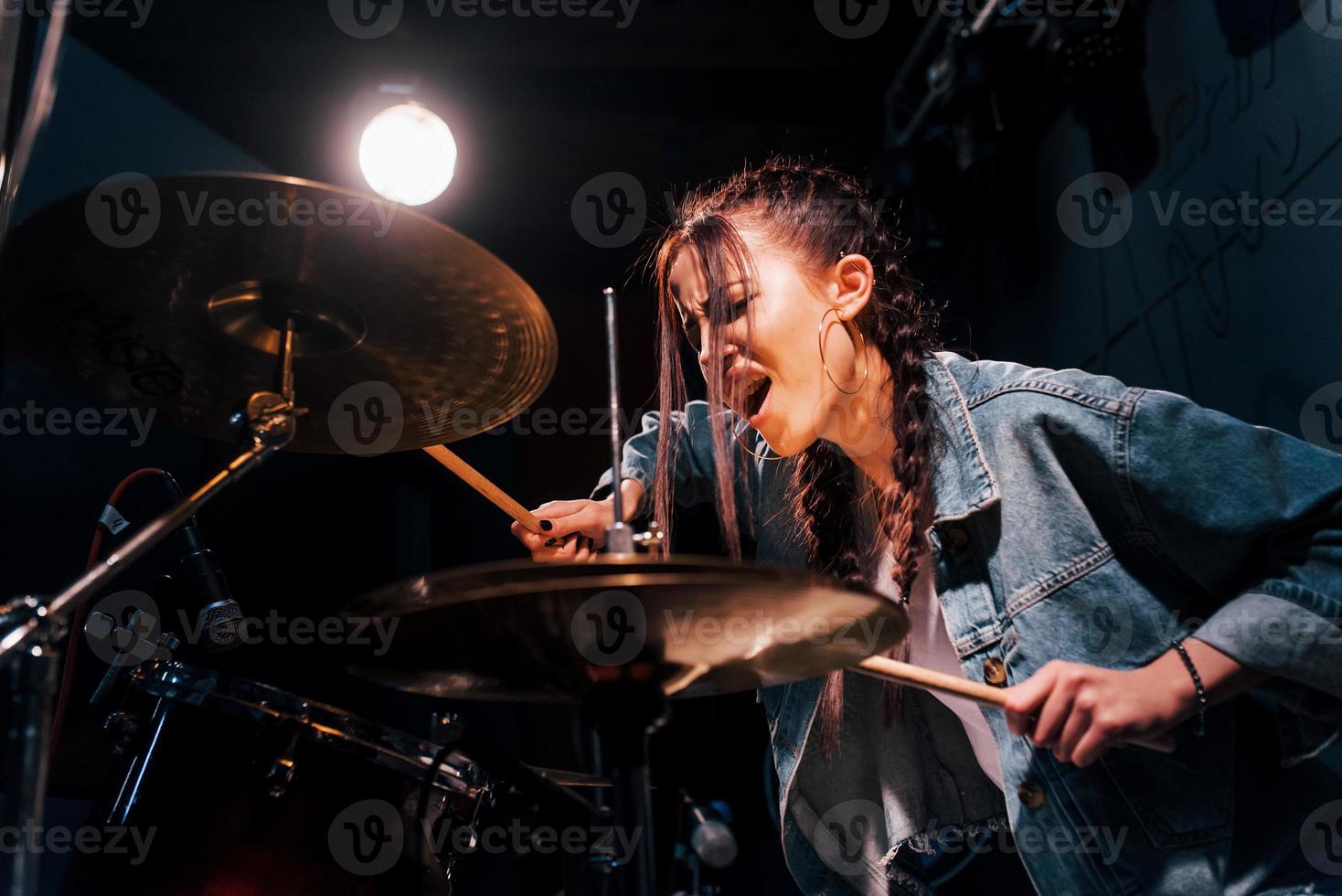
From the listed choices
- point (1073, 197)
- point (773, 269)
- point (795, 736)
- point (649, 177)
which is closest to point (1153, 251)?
point (1073, 197)

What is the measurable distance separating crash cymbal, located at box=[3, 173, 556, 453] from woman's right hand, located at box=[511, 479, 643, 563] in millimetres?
A: 237

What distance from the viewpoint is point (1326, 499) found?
1.12 m

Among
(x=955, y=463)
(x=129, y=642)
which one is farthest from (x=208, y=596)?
(x=955, y=463)

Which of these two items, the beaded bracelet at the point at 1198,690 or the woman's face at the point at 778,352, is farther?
the woman's face at the point at 778,352

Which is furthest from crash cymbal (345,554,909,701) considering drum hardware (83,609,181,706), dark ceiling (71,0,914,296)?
dark ceiling (71,0,914,296)

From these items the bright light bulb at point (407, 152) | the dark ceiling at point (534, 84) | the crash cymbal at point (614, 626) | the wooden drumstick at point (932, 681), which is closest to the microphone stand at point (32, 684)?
the crash cymbal at point (614, 626)

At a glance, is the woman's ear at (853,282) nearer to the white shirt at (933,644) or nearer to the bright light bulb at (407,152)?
the white shirt at (933,644)

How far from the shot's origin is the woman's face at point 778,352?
148 centimetres

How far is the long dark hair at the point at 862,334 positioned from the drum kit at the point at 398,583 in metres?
0.34

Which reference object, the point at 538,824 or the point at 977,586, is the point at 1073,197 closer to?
the point at 977,586

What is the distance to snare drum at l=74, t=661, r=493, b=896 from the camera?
133cm

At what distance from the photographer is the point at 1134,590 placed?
48.9 inches

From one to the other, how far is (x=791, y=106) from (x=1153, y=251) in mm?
1232

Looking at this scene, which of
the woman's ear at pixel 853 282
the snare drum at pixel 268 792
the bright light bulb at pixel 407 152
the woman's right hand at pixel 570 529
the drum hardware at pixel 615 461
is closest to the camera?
the drum hardware at pixel 615 461
